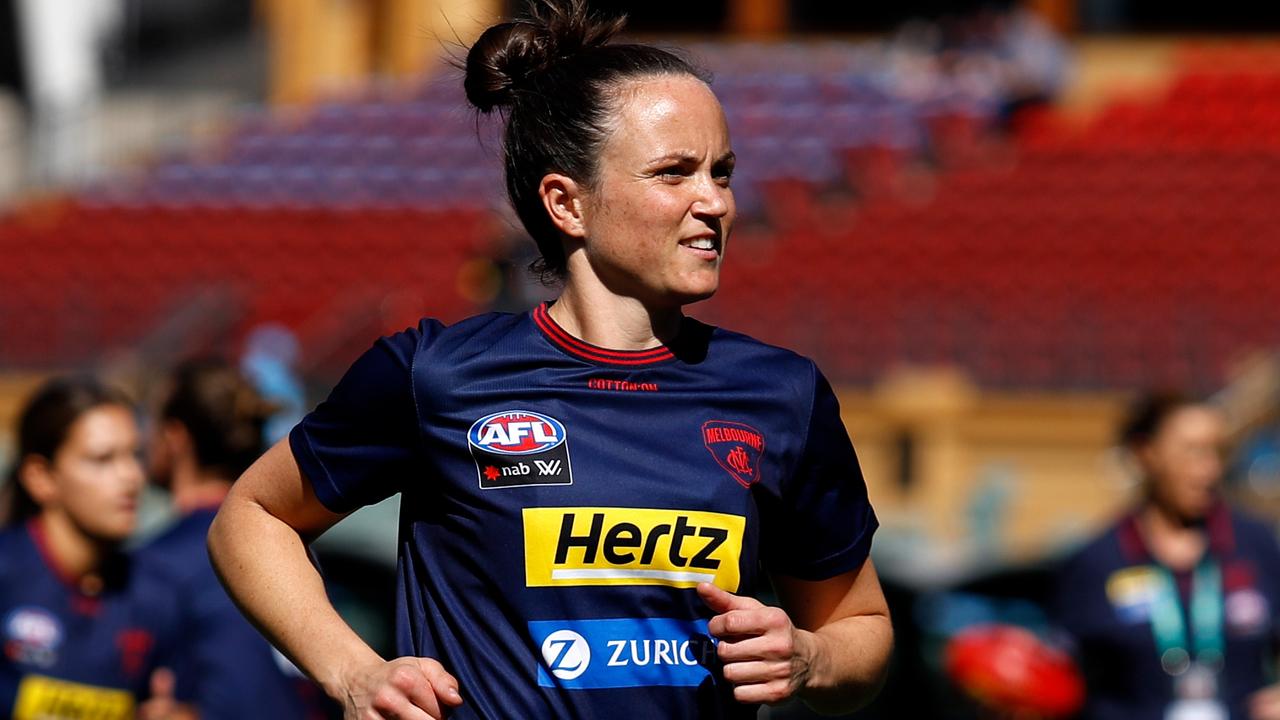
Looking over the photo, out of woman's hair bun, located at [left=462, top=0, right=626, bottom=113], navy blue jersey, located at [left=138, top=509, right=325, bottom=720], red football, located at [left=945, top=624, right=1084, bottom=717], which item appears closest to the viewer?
woman's hair bun, located at [left=462, top=0, right=626, bottom=113]

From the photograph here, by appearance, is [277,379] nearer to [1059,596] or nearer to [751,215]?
[1059,596]

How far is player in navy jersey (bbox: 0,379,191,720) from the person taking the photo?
4.60 metres

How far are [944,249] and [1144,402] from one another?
1012cm

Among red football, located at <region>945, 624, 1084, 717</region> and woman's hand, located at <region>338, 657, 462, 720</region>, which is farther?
red football, located at <region>945, 624, 1084, 717</region>

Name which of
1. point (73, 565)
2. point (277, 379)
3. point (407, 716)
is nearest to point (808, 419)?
point (407, 716)

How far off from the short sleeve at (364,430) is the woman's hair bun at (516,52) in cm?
42

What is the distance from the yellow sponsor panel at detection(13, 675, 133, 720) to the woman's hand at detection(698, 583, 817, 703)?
104 inches

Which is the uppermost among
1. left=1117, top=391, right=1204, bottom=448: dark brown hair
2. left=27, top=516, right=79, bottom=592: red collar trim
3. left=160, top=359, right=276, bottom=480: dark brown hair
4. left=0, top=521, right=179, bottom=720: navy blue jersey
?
left=160, top=359, right=276, bottom=480: dark brown hair

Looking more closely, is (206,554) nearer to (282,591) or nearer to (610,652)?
(282,591)

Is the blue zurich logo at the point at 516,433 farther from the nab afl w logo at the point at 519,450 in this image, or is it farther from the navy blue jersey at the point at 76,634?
the navy blue jersey at the point at 76,634

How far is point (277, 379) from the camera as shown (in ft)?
19.5

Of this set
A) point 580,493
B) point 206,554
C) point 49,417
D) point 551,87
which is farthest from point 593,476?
point 49,417

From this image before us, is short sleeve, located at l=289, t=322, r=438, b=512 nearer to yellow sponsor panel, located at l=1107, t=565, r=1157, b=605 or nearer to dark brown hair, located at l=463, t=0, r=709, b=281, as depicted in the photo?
dark brown hair, located at l=463, t=0, r=709, b=281

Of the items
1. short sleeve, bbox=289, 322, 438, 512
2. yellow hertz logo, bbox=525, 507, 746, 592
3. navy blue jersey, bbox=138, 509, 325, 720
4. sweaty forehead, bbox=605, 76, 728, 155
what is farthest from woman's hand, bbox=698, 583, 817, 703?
navy blue jersey, bbox=138, 509, 325, 720
